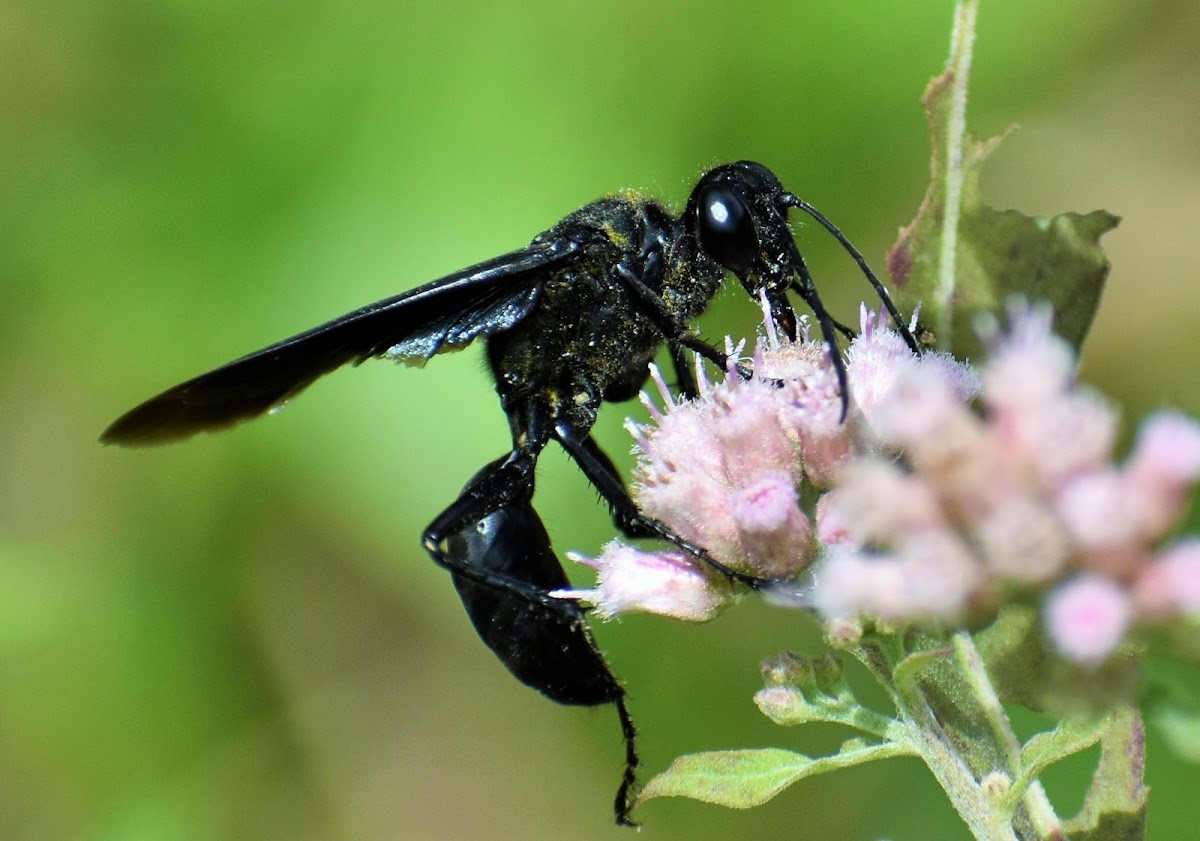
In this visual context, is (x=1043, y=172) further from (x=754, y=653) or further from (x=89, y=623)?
(x=89, y=623)

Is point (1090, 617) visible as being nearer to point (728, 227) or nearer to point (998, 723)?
point (998, 723)

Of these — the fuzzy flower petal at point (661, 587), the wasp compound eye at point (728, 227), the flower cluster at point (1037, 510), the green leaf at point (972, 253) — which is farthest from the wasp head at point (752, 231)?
the flower cluster at point (1037, 510)

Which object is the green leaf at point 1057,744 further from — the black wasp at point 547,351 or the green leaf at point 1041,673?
the black wasp at point 547,351

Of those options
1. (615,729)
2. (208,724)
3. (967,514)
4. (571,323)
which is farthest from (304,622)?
(967,514)

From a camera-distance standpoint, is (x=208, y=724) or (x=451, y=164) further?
(x=451, y=164)

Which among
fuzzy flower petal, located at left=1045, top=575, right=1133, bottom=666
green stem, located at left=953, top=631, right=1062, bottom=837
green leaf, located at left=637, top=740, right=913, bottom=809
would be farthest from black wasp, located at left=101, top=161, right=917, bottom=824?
fuzzy flower petal, located at left=1045, top=575, right=1133, bottom=666

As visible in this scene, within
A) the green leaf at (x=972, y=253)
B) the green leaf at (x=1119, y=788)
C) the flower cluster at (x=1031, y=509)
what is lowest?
the green leaf at (x=1119, y=788)
